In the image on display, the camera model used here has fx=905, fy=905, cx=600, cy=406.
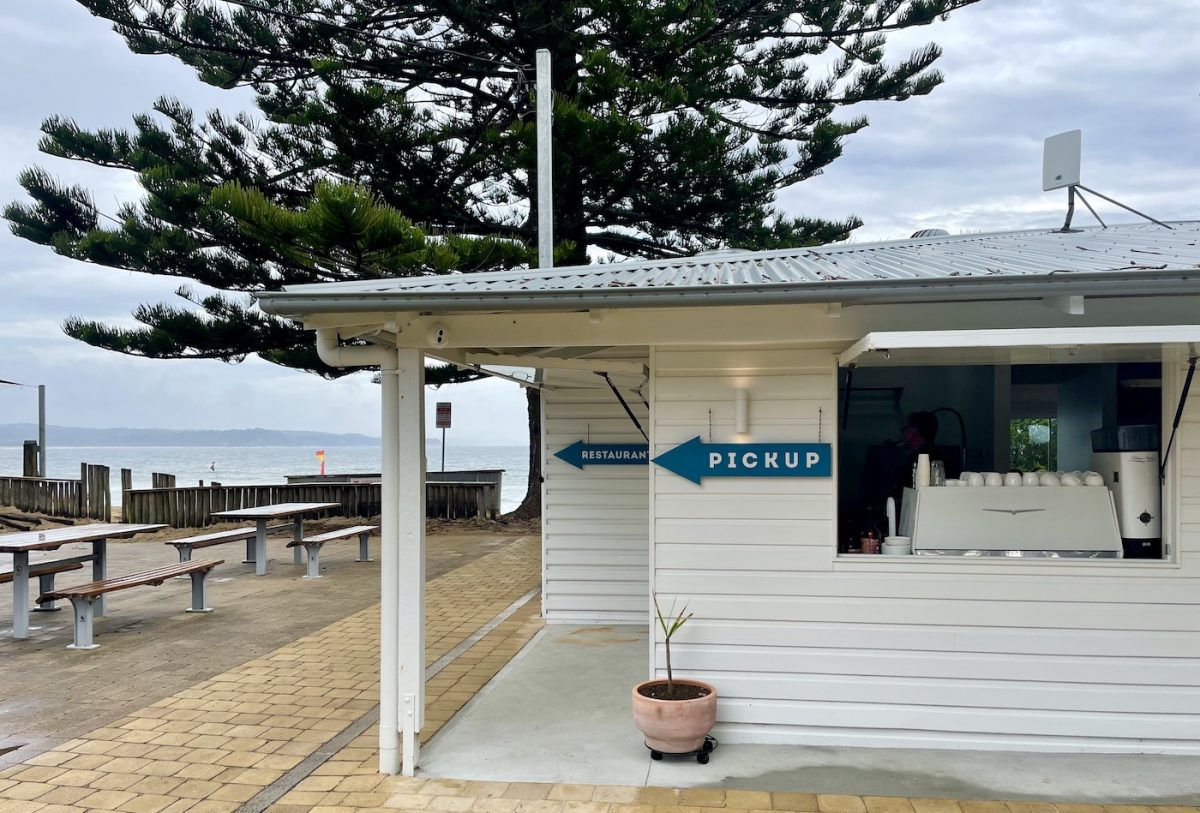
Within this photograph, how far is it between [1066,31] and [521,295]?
784cm

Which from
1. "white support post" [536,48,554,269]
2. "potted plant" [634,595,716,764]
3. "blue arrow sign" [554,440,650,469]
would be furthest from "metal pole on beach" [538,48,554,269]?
"potted plant" [634,595,716,764]

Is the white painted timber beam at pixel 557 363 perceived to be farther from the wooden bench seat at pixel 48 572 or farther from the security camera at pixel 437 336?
the wooden bench seat at pixel 48 572

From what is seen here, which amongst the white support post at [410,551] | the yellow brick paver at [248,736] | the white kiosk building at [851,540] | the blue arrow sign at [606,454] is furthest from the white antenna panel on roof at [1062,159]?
the yellow brick paver at [248,736]

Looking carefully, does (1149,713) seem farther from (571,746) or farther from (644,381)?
(644,381)

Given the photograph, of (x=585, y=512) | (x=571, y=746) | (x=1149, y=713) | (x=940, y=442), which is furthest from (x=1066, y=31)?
(x=571, y=746)

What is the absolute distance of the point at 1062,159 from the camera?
598 cm

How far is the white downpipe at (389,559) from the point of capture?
3.98 metres

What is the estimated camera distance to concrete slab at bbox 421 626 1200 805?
12.1 feet

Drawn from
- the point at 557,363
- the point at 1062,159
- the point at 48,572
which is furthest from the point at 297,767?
the point at 1062,159

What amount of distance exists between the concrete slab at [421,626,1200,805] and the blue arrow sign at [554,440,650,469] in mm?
2568

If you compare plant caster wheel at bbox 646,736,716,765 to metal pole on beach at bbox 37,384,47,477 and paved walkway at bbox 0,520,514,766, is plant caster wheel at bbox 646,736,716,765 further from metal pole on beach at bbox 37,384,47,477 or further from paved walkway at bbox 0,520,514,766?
metal pole on beach at bbox 37,384,47,477

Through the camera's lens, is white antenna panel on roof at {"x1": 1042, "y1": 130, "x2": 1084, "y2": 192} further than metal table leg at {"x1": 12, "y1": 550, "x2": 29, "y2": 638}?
No

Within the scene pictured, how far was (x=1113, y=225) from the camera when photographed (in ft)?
21.4

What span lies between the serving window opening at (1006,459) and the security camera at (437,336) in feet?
6.64
